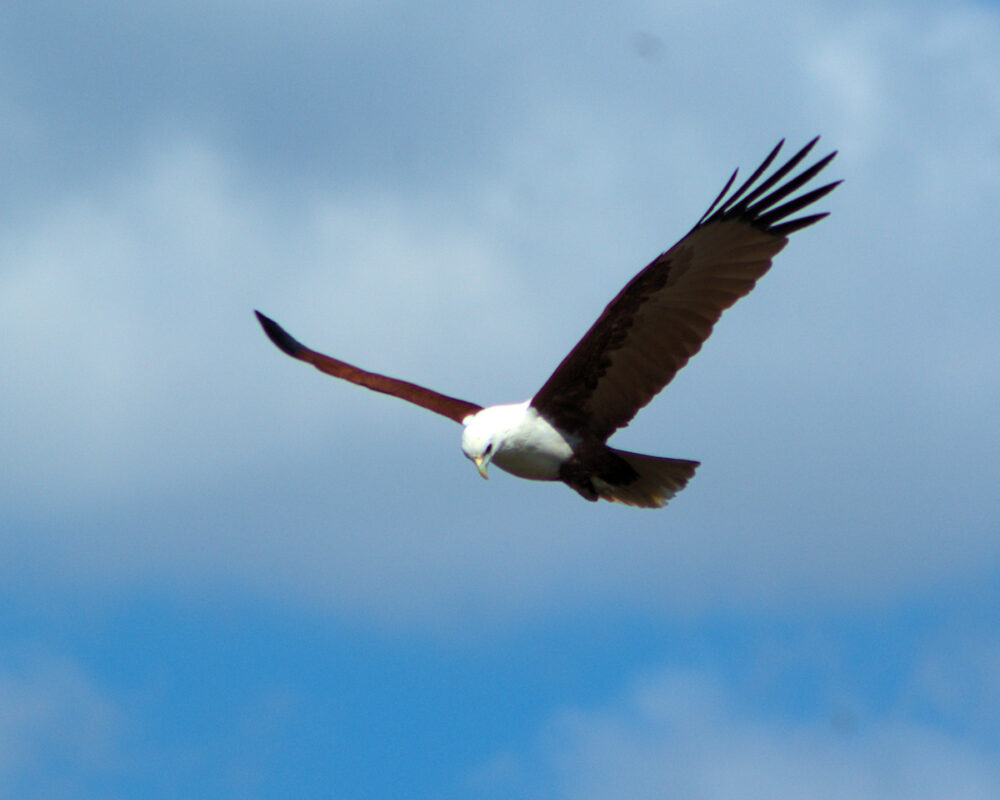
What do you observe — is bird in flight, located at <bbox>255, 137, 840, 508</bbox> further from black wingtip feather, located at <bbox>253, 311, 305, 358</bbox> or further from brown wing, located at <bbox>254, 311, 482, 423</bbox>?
black wingtip feather, located at <bbox>253, 311, 305, 358</bbox>

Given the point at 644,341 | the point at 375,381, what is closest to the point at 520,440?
the point at 644,341

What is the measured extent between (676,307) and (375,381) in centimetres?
244

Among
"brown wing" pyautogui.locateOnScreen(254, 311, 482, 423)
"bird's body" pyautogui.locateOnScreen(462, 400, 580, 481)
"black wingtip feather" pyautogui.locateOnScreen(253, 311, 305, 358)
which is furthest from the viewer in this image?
"black wingtip feather" pyautogui.locateOnScreen(253, 311, 305, 358)

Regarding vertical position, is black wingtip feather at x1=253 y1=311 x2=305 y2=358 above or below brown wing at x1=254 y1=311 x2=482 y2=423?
above

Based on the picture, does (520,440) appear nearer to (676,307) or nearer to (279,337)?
(676,307)

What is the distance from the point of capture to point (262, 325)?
12852mm

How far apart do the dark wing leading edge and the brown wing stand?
3.40 ft

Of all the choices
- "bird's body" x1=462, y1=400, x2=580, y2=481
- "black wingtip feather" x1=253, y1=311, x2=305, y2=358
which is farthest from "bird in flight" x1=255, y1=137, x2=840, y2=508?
"black wingtip feather" x1=253, y1=311, x2=305, y2=358

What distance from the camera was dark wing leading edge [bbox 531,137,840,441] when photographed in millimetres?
10430

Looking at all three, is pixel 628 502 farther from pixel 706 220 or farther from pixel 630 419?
pixel 706 220

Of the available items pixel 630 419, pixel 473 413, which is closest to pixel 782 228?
pixel 630 419

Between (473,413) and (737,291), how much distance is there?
6.42 ft

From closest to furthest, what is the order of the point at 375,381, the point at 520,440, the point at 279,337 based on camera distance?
the point at 520,440 < the point at 375,381 < the point at 279,337

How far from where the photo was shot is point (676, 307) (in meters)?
10.5
